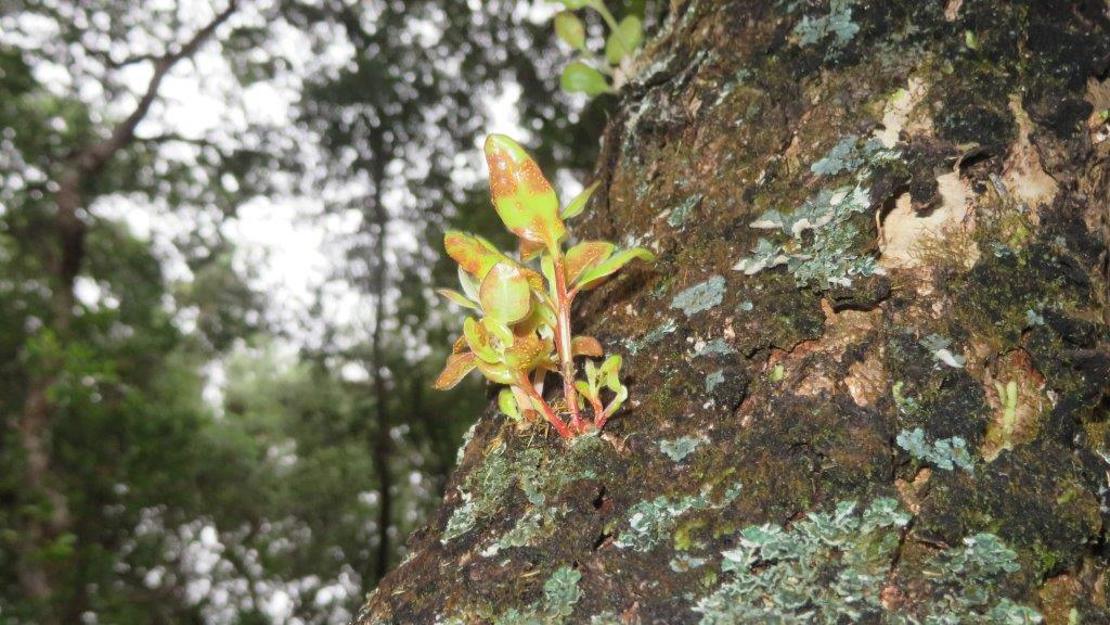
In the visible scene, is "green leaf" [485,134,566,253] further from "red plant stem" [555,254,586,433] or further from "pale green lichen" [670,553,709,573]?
"pale green lichen" [670,553,709,573]

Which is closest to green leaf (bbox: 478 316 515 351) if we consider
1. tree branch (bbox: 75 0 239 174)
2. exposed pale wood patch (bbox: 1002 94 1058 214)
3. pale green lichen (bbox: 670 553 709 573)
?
pale green lichen (bbox: 670 553 709 573)

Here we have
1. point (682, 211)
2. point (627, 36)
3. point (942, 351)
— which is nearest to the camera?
point (942, 351)

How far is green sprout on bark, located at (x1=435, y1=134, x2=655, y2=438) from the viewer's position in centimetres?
89

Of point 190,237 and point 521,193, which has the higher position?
point 190,237

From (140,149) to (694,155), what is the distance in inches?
322

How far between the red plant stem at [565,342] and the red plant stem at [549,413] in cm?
1

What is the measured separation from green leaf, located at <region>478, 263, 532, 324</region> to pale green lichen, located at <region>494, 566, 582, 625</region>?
312 millimetres

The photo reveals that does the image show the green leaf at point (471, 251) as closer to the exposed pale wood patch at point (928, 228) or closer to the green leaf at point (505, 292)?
the green leaf at point (505, 292)

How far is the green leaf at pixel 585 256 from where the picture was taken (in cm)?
96

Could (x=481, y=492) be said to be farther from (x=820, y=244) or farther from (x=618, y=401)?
(x=820, y=244)

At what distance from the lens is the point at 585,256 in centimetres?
96

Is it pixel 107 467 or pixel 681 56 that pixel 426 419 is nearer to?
pixel 107 467

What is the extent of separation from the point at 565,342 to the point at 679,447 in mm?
203

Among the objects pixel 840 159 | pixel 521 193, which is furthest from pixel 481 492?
pixel 840 159
